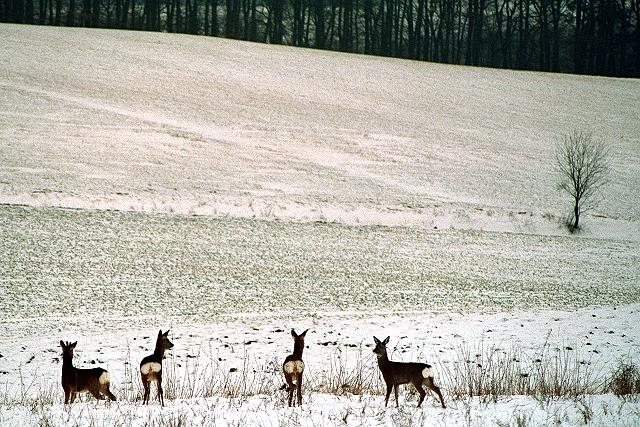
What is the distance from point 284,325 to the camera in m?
13.6

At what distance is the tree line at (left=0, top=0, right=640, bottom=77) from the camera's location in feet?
213

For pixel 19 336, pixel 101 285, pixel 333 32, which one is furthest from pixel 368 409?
pixel 333 32

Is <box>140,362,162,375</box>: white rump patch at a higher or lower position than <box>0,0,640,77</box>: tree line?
lower

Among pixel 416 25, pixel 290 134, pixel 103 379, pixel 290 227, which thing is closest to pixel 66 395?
pixel 103 379

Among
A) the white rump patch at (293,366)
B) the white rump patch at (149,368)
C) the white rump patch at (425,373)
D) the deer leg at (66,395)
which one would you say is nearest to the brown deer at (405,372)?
the white rump patch at (425,373)

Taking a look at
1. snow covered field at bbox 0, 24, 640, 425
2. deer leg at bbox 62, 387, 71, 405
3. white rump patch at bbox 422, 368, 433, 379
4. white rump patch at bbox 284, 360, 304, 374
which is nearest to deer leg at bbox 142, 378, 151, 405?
snow covered field at bbox 0, 24, 640, 425

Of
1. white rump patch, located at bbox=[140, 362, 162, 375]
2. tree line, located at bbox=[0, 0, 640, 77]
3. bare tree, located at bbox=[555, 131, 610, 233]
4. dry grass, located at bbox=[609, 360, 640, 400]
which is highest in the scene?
tree line, located at bbox=[0, 0, 640, 77]

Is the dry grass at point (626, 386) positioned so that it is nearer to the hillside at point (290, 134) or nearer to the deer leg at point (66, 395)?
the deer leg at point (66, 395)

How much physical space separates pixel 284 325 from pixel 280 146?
20828mm

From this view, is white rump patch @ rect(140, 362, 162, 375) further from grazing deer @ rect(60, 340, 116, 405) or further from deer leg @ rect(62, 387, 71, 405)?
deer leg @ rect(62, 387, 71, 405)

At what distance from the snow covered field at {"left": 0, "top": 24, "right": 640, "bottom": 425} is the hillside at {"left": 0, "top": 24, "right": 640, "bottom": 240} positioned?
16 cm

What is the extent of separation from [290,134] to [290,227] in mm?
12123

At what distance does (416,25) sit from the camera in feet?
226

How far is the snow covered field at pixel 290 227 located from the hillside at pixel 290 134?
0.52ft
